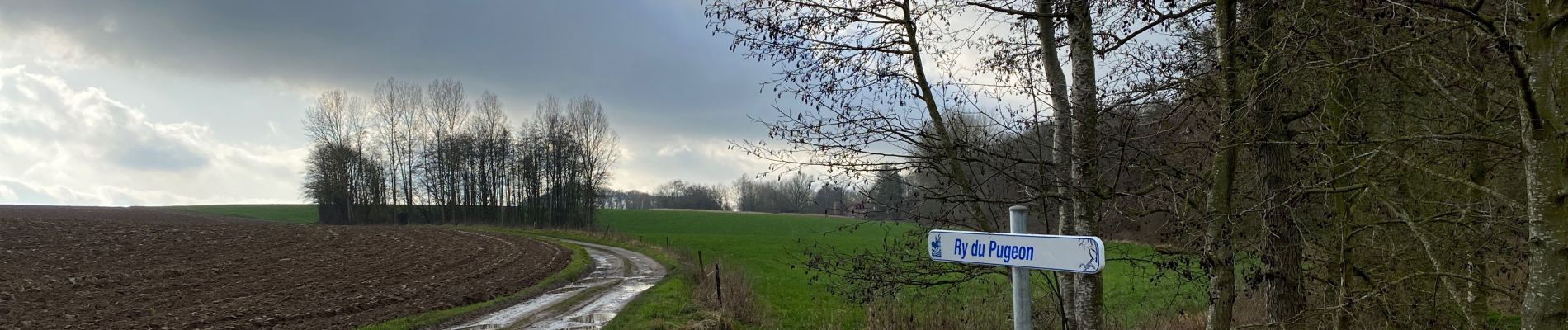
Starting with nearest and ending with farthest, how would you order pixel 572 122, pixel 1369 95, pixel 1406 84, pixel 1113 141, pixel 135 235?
1. pixel 1113 141
2. pixel 1406 84
3. pixel 1369 95
4. pixel 135 235
5. pixel 572 122

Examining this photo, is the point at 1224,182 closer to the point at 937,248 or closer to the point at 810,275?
the point at 937,248

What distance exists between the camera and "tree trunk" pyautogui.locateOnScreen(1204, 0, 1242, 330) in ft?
14.8

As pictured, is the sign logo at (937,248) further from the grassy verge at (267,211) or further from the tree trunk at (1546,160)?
the grassy verge at (267,211)

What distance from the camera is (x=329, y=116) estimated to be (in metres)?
63.0

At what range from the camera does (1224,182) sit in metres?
4.62

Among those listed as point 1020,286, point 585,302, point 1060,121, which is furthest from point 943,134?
point 585,302

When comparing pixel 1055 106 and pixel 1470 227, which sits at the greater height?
pixel 1055 106

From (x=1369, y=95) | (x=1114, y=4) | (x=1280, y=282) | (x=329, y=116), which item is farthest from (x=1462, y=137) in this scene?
(x=329, y=116)

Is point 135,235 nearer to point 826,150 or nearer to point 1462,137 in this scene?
point 826,150

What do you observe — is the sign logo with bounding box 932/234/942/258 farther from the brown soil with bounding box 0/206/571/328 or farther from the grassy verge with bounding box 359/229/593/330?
the brown soil with bounding box 0/206/571/328

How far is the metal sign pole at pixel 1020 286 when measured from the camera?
3307mm

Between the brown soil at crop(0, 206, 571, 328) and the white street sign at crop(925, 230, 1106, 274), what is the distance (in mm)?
12694

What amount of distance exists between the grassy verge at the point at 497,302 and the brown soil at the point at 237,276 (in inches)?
13.6

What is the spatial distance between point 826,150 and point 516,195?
62568mm
